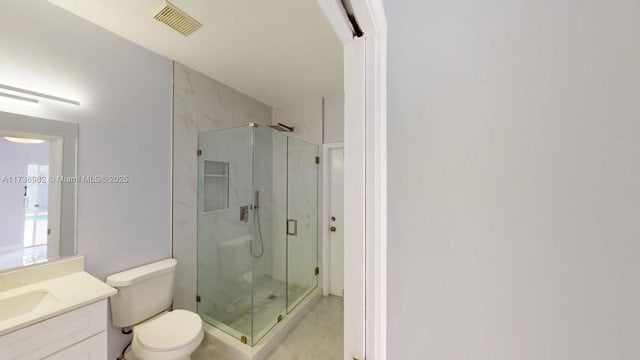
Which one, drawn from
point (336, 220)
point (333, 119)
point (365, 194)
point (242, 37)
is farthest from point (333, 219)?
point (365, 194)

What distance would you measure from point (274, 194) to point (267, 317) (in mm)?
1284

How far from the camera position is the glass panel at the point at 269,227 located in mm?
2344

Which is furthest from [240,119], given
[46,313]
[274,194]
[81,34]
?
[46,313]

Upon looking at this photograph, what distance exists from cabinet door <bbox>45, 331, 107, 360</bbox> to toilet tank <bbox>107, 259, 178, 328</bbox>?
1.26 feet

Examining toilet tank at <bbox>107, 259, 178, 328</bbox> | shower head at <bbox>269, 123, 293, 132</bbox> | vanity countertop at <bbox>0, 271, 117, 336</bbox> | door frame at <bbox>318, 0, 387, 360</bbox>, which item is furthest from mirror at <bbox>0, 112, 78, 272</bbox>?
door frame at <bbox>318, 0, 387, 360</bbox>

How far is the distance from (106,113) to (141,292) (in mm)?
1298

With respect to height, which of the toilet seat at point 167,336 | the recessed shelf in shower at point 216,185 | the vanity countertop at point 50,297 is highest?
the recessed shelf in shower at point 216,185

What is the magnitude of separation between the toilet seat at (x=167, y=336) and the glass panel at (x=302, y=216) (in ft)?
4.20

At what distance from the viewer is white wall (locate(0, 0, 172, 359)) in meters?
1.32

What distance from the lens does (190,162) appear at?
213cm

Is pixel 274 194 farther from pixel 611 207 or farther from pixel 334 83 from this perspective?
pixel 611 207

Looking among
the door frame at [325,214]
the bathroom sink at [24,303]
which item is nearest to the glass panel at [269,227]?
the door frame at [325,214]

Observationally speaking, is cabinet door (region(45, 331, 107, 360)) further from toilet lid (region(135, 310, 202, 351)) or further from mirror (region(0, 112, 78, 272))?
mirror (region(0, 112, 78, 272))

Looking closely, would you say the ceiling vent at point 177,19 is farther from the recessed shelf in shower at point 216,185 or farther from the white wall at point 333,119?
the white wall at point 333,119
